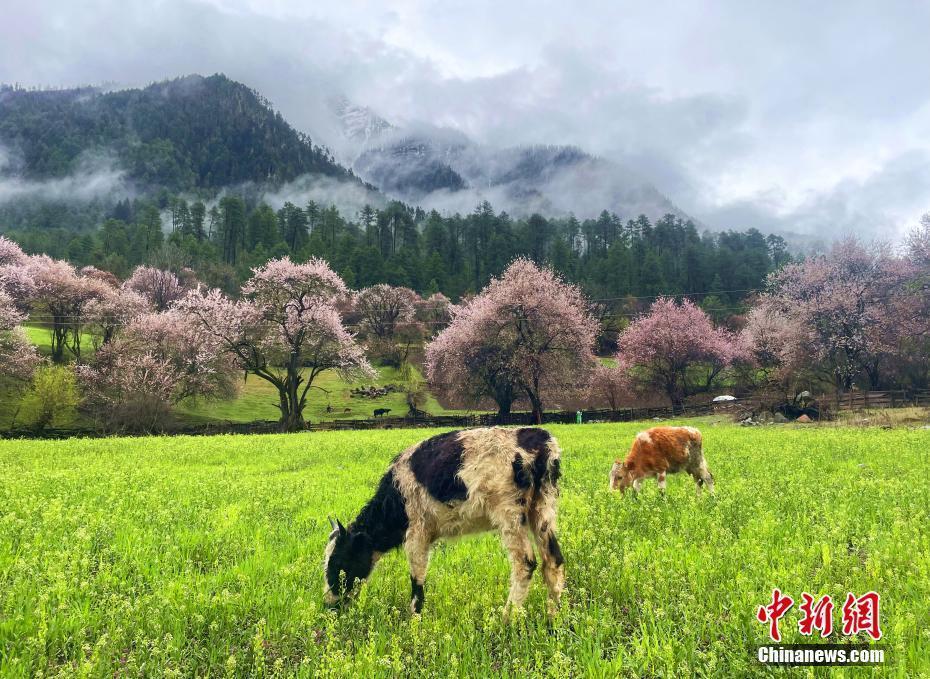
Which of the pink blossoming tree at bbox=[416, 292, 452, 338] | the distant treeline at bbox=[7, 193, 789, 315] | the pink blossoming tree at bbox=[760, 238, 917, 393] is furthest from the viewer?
the distant treeline at bbox=[7, 193, 789, 315]

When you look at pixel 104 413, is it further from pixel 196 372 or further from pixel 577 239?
pixel 577 239

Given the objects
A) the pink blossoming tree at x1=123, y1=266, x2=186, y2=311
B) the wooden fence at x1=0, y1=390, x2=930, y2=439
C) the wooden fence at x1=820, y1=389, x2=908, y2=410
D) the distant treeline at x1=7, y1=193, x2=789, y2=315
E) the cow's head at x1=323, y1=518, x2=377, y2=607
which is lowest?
the wooden fence at x1=0, y1=390, x2=930, y2=439

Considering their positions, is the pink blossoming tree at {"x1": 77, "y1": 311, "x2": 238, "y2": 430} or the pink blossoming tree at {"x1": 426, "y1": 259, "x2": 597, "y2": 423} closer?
the pink blossoming tree at {"x1": 77, "y1": 311, "x2": 238, "y2": 430}

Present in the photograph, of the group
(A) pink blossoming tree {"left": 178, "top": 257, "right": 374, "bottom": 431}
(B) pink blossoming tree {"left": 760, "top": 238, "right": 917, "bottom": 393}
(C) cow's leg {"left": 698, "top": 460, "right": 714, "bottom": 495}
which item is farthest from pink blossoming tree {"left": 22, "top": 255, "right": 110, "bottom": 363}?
(B) pink blossoming tree {"left": 760, "top": 238, "right": 917, "bottom": 393}

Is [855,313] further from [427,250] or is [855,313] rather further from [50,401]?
[427,250]

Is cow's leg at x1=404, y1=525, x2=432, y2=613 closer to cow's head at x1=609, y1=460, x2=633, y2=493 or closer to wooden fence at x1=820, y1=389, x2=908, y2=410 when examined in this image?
cow's head at x1=609, y1=460, x2=633, y2=493

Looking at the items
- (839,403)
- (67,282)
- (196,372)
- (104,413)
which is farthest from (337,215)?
(839,403)

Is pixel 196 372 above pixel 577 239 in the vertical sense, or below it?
below

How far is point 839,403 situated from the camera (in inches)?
1458

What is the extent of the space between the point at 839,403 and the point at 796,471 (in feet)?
107

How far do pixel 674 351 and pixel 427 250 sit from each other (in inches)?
3052

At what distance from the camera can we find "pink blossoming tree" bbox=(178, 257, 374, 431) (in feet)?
146

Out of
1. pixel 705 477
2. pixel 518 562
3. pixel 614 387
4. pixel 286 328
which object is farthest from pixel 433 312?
pixel 518 562

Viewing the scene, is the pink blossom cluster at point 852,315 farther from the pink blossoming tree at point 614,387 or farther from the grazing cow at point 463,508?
the grazing cow at point 463,508
